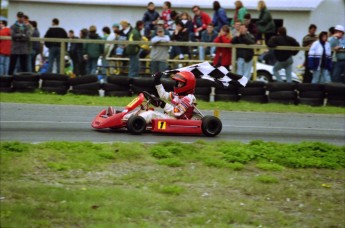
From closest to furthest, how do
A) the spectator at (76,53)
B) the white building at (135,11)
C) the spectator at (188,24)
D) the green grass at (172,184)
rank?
the green grass at (172,184), the spectator at (76,53), the spectator at (188,24), the white building at (135,11)

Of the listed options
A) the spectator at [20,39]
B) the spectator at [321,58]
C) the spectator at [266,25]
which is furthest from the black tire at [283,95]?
the spectator at [20,39]

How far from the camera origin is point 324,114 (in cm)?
1730

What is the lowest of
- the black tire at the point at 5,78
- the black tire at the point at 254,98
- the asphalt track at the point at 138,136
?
the asphalt track at the point at 138,136

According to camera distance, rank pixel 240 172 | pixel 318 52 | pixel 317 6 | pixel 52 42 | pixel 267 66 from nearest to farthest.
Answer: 1. pixel 240 172
2. pixel 318 52
3. pixel 52 42
4. pixel 267 66
5. pixel 317 6

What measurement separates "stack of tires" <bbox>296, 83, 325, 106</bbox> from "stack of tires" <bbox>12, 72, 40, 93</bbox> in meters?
6.13

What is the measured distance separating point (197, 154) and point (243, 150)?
666 millimetres

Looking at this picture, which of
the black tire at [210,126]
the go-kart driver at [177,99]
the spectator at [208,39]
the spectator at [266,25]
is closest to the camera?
the go-kart driver at [177,99]

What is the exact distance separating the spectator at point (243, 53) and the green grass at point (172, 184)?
25.1 ft

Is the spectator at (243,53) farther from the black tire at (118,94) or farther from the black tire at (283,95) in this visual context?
the black tire at (118,94)

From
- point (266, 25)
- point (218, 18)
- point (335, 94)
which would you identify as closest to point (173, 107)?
point (335, 94)

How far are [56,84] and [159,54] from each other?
2650mm

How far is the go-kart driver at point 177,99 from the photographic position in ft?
42.1

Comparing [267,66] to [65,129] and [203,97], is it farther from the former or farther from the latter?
[65,129]

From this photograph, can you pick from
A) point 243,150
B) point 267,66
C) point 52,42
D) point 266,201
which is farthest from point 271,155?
point 267,66
